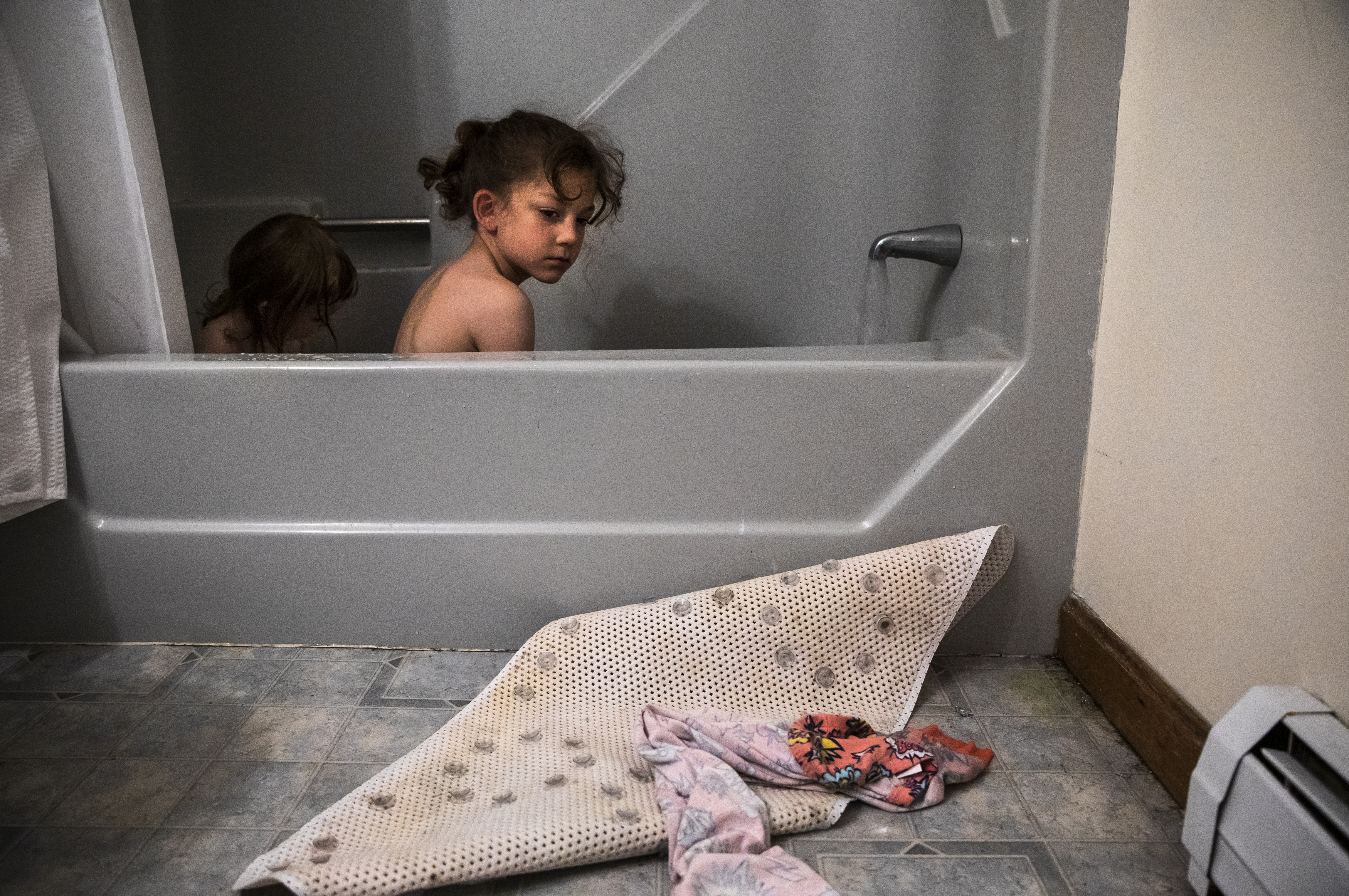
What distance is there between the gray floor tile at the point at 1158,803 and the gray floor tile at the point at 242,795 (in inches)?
26.3

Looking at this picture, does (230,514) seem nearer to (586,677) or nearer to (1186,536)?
(586,677)

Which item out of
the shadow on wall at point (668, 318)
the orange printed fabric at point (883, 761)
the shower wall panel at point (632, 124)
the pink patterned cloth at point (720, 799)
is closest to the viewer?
the pink patterned cloth at point (720, 799)

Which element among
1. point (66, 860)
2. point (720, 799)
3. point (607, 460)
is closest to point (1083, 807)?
point (720, 799)

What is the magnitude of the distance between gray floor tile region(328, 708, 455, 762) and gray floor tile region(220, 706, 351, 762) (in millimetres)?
12

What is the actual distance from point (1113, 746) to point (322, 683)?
0.74 m

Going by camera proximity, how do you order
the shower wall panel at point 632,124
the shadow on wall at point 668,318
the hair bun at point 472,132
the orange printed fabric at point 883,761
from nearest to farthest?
the orange printed fabric at point 883,761, the hair bun at point 472,132, the shower wall panel at point 632,124, the shadow on wall at point 668,318

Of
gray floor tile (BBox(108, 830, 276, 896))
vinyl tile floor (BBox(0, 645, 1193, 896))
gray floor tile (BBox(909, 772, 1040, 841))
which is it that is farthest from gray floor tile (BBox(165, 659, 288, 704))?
gray floor tile (BBox(909, 772, 1040, 841))

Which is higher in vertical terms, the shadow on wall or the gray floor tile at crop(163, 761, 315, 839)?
the shadow on wall

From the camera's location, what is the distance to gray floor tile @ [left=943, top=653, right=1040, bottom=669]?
3.04ft

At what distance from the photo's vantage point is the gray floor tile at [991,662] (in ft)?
3.04

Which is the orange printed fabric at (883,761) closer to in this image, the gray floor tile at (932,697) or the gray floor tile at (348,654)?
the gray floor tile at (932,697)

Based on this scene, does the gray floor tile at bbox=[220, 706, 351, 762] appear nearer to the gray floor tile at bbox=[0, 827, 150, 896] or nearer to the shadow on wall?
the gray floor tile at bbox=[0, 827, 150, 896]

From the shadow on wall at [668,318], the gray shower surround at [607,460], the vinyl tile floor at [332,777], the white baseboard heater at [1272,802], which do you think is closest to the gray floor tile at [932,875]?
the vinyl tile floor at [332,777]

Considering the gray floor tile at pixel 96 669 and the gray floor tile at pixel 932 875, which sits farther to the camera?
the gray floor tile at pixel 96 669
